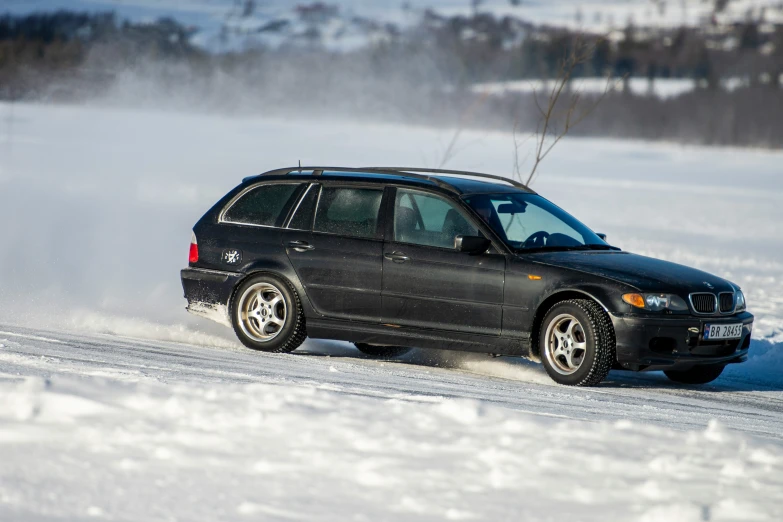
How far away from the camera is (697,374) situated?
9.04m

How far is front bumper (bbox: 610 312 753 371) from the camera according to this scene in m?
8.06

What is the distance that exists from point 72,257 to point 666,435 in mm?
12954

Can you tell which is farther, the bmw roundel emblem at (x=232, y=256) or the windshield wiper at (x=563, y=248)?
the bmw roundel emblem at (x=232, y=256)

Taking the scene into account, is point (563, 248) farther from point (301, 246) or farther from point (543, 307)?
point (301, 246)

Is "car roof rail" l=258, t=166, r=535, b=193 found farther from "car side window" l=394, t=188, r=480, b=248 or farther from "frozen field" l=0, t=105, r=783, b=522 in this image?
"frozen field" l=0, t=105, r=783, b=522

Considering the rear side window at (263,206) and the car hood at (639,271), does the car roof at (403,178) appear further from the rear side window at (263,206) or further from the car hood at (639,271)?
the car hood at (639,271)

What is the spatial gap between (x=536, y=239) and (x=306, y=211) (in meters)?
1.98

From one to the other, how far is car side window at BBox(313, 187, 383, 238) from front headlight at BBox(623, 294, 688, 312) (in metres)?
2.18

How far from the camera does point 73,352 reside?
8.26m

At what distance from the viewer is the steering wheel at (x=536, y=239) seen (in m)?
8.78

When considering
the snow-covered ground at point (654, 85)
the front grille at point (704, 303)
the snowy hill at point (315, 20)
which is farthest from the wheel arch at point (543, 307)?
the snowy hill at point (315, 20)

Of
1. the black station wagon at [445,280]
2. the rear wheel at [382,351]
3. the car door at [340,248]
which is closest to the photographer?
the black station wagon at [445,280]

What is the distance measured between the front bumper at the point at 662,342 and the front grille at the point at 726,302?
167 millimetres

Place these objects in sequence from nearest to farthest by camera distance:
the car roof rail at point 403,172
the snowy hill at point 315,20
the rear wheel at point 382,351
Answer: the car roof rail at point 403,172, the rear wheel at point 382,351, the snowy hill at point 315,20
